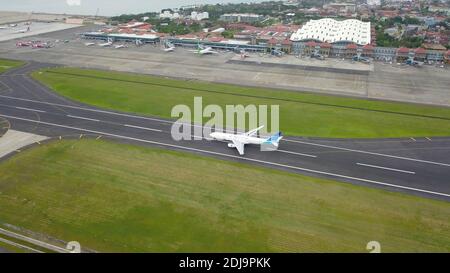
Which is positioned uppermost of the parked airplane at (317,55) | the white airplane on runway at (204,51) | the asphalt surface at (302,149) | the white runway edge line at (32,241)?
the white airplane on runway at (204,51)

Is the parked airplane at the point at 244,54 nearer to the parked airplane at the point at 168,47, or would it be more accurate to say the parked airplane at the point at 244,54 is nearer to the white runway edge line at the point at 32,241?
the parked airplane at the point at 168,47

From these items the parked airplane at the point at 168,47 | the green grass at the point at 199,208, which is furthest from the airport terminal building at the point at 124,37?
the green grass at the point at 199,208

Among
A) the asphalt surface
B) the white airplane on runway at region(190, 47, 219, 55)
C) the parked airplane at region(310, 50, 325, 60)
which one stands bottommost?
the asphalt surface

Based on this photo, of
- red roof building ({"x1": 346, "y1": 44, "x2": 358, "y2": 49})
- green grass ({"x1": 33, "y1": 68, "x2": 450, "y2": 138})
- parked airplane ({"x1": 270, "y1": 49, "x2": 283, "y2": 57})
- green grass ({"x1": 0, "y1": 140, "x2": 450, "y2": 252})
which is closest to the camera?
green grass ({"x1": 0, "y1": 140, "x2": 450, "y2": 252})

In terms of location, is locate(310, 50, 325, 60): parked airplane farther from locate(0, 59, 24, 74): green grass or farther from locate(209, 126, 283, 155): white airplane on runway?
locate(0, 59, 24, 74): green grass

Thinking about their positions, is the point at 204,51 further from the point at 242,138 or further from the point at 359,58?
the point at 242,138

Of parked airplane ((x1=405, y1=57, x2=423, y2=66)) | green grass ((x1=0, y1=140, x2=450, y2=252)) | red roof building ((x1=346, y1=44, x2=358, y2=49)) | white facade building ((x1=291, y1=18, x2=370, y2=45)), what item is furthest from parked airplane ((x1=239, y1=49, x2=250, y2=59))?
green grass ((x1=0, y1=140, x2=450, y2=252))
